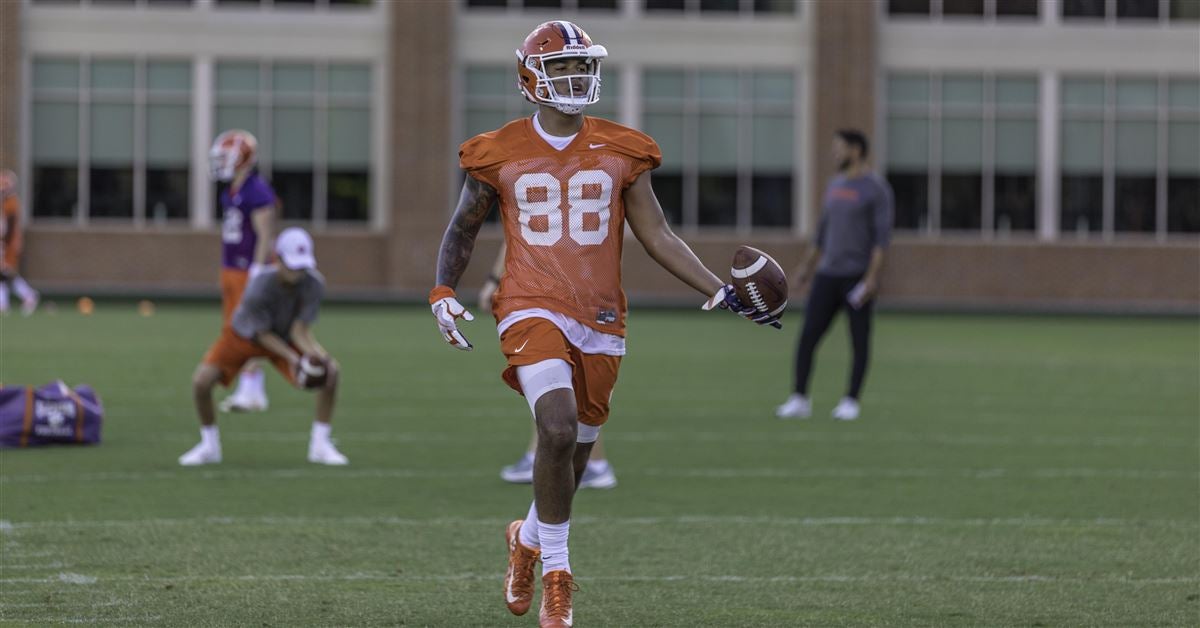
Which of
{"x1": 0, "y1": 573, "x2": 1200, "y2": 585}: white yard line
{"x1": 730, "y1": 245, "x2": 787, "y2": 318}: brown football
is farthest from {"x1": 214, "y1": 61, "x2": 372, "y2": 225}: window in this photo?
{"x1": 730, "y1": 245, "x2": 787, "y2": 318}: brown football

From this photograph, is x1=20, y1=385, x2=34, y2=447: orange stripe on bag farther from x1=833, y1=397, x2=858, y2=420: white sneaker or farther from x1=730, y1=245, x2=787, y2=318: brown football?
x1=730, y1=245, x2=787, y2=318: brown football

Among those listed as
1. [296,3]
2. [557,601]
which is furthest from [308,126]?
[557,601]

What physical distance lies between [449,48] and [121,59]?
6.81m

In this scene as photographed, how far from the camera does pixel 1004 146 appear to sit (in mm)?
39469

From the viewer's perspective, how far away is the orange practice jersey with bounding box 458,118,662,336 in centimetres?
655

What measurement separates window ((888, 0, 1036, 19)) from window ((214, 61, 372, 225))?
1192 cm

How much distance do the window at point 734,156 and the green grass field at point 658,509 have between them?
21.4 metres

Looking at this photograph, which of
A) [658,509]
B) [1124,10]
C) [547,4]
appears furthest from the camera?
[1124,10]

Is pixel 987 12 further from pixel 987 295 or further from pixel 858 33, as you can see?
pixel 987 295

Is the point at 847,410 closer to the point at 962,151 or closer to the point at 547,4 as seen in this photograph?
the point at 547,4

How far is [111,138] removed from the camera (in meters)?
38.6

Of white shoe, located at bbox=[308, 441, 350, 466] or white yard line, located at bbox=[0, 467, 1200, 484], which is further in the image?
white shoe, located at bbox=[308, 441, 350, 466]

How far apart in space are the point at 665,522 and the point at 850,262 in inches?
216

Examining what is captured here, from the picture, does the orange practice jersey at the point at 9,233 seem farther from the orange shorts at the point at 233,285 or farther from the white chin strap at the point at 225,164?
the white chin strap at the point at 225,164
